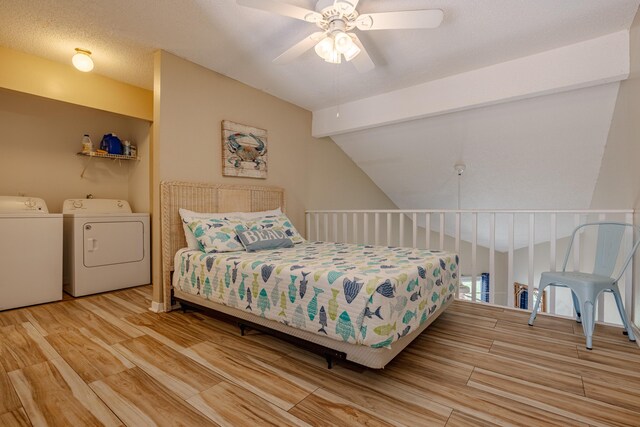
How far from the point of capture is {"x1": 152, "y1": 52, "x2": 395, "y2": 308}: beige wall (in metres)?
2.67

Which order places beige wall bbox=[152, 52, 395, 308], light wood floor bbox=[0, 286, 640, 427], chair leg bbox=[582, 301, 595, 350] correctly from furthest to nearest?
beige wall bbox=[152, 52, 395, 308] < chair leg bbox=[582, 301, 595, 350] < light wood floor bbox=[0, 286, 640, 427]

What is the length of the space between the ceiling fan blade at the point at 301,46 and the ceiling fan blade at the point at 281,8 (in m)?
0.12

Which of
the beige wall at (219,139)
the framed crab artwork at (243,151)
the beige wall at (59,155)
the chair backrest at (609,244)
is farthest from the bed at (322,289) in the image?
the beige wall at (59,155)

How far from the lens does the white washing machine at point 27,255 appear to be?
8.42ft

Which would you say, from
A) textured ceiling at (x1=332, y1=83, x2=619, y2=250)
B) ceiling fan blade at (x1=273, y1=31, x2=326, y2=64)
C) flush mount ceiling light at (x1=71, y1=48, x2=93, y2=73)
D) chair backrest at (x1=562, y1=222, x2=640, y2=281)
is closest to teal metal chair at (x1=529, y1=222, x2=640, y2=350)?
chair backrest at (x1=562, y1=222, x2=640, y2=281)

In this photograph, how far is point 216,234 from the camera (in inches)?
98.7

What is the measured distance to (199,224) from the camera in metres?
2.54

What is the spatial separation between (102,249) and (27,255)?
57 cm

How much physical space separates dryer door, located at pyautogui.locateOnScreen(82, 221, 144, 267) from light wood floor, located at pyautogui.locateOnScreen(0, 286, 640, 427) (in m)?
0.92

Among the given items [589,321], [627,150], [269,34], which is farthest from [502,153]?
[269,34]

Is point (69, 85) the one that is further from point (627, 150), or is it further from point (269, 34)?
point (627, 150)

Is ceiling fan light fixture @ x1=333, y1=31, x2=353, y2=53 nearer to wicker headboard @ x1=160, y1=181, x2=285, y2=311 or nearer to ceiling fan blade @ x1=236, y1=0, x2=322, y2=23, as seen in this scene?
ceiling fan blade @ x1=236, y1=0, x2=322, y2=23

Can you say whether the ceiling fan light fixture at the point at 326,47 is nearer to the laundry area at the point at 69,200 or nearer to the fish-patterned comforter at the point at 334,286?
the fish-patterned comforter at the point at 334,286

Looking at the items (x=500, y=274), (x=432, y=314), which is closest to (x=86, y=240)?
(x=432, y=314)
